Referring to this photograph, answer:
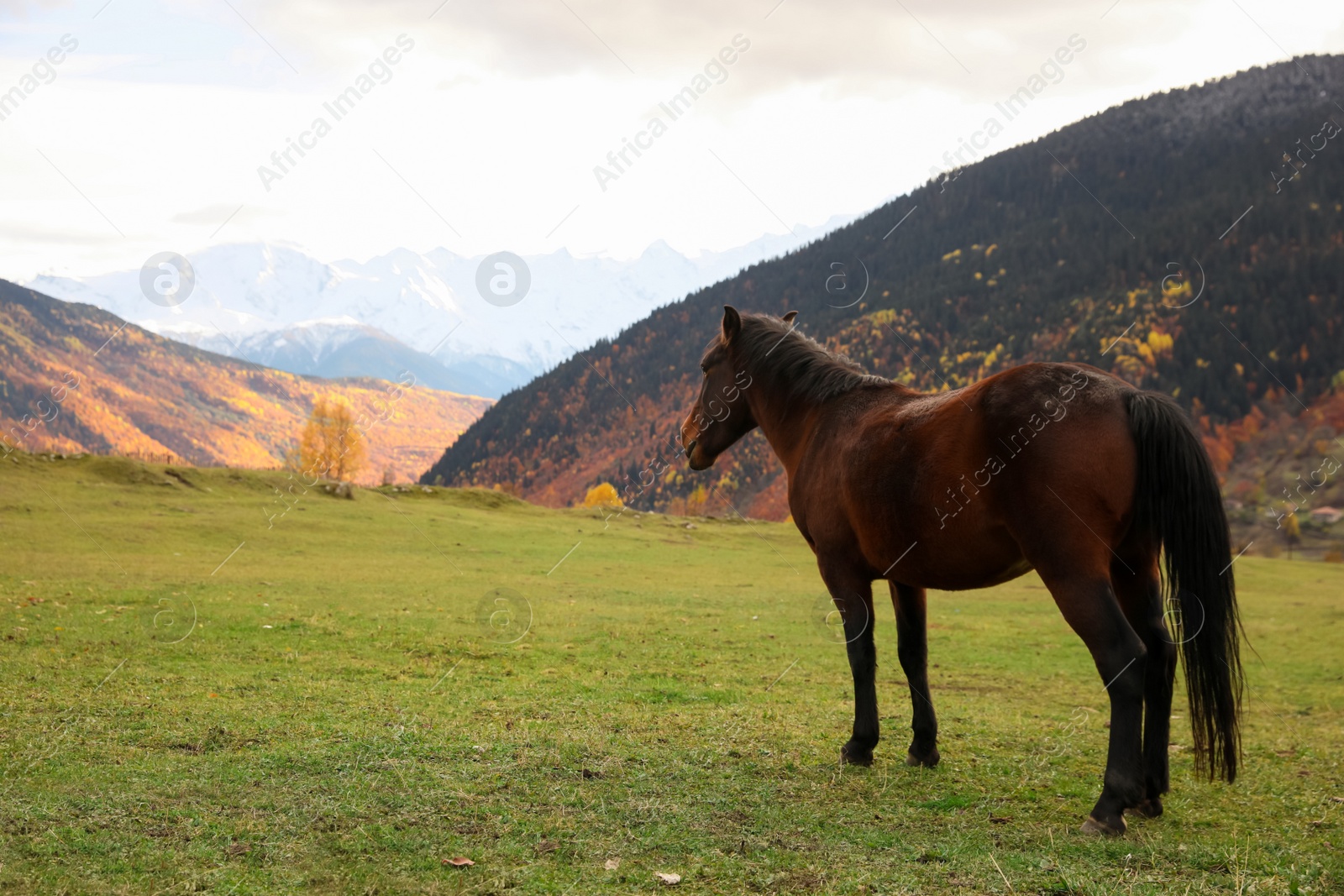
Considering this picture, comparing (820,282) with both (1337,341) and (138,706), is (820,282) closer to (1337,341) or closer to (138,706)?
(1337,341)

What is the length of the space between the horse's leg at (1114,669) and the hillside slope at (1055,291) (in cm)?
6464

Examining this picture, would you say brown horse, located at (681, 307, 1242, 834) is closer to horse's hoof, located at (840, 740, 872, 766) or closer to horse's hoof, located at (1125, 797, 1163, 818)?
horse's hoof, located at (1125, 797, 1163, 818)

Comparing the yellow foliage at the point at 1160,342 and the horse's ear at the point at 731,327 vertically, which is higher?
the yellow foliage at the point at 1160,342

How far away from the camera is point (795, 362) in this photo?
718cm

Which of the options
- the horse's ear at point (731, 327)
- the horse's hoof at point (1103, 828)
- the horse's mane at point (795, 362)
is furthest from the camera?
the horse's ear at point (731, 327)

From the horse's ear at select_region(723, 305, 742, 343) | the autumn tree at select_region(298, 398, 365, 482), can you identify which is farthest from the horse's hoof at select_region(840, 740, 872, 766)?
the autumn tree at select_region(298, 398, 365, 482)

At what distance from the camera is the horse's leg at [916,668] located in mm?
A: 6320

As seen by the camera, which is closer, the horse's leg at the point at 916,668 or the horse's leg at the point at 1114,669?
Answer: the horse's leg at the point at 1114,669

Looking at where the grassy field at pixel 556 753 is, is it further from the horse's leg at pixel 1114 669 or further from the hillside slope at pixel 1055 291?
the hillside slope at pixel 1055 291

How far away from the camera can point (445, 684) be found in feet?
31.1

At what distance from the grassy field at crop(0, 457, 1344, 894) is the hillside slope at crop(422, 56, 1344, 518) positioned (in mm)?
58754

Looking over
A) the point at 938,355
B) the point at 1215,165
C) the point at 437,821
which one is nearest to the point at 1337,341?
the point at 938,355

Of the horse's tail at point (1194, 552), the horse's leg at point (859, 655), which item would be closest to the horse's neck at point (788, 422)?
the horse's leg at point (859, 655)

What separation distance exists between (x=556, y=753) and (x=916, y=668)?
8.89 feet
